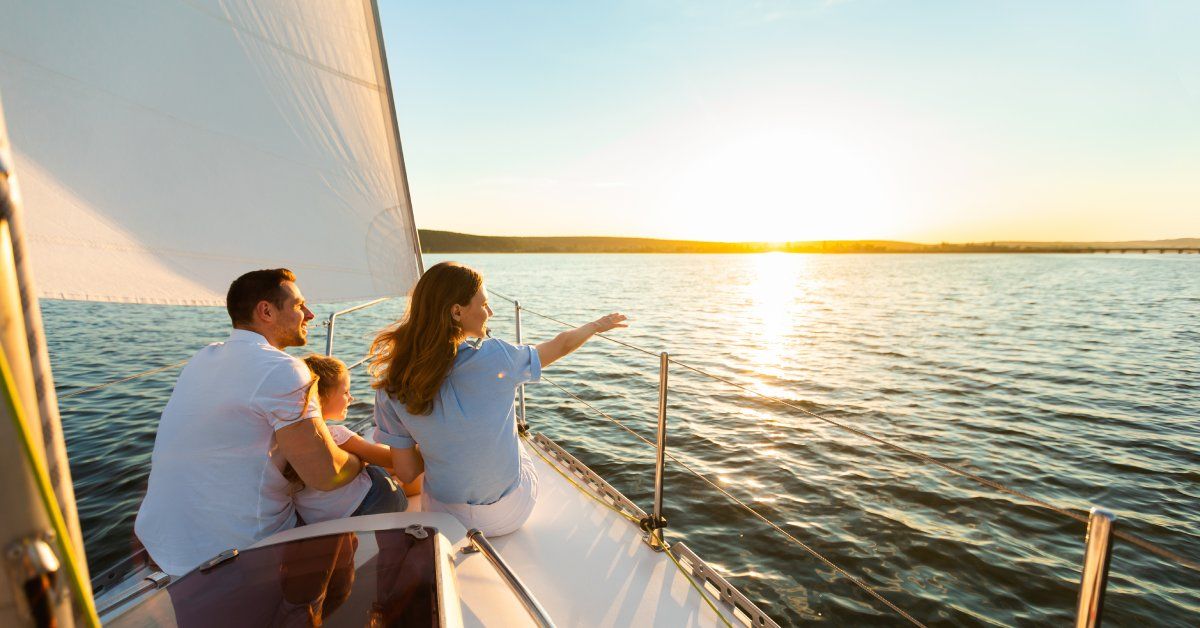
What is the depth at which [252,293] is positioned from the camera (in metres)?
1.96

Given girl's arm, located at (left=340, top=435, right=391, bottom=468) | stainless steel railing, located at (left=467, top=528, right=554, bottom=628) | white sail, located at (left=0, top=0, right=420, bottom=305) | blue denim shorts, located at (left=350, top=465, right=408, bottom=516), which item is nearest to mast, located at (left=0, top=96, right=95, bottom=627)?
stainless steel railing, located at (left=467, top=528, right=554, bottom=628)

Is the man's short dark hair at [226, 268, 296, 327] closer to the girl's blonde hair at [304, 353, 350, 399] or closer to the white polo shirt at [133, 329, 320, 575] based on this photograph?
the white polo shirt at [133, 329, 320, 575]

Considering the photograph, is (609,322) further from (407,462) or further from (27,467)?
(27,467)

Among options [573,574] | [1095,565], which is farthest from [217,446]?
[1095,565]

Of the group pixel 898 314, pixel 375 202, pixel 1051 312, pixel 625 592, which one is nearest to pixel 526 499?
pixel 625 592

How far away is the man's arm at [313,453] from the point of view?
1806mm

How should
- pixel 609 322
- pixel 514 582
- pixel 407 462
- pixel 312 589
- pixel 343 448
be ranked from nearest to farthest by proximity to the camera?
1. pixel 312 589
2. pixel 514 582
3. pixel 407 462
4. pixel 343 448
5. pixel 609 322

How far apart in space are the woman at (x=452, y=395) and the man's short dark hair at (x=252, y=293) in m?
0.38

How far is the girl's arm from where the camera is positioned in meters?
2.31

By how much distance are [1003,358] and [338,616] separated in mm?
13097

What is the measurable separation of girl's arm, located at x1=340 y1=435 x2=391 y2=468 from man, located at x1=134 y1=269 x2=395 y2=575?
1.36 feet

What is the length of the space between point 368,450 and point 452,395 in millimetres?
583

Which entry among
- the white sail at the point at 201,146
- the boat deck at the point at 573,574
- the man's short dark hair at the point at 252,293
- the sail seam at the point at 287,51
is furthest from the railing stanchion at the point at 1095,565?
the sail seam at the point at 287,51

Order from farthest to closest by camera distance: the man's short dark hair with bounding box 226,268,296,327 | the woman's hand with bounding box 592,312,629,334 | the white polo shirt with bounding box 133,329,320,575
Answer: the woman's hand with bounding box 592,312,629,334
the man's short dark hair with bounding box 226,268,296,327
the white polo shirt with bounding box 133,329,320,575
